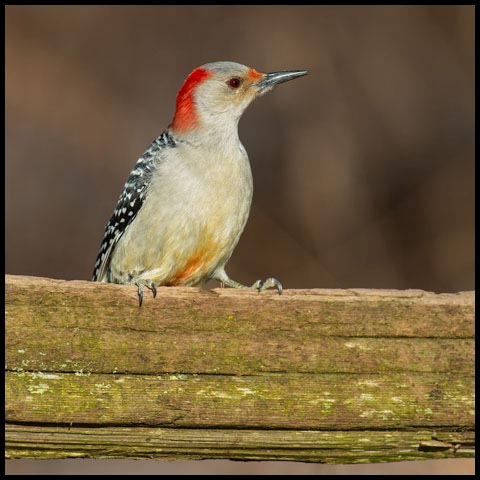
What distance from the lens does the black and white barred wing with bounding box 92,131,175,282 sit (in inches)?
160

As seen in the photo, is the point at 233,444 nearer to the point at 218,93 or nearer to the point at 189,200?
the point at 189,200

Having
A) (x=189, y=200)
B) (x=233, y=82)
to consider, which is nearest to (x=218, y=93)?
(x=233, y=82)

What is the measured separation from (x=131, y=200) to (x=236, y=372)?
1.71 meters

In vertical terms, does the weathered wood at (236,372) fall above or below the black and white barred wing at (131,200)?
below

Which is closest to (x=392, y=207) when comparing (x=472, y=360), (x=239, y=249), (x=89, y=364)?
(x=239, y=249)

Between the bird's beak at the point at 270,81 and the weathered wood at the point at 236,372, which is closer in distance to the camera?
the weathered wood at the point at 236,372

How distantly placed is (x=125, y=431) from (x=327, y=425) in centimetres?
56

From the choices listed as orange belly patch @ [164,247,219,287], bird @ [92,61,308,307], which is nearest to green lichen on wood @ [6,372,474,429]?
bird @ [92,61,308,307]

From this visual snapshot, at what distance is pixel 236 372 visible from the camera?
255 centimetres

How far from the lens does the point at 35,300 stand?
2.48 metres

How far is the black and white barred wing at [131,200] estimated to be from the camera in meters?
4.06

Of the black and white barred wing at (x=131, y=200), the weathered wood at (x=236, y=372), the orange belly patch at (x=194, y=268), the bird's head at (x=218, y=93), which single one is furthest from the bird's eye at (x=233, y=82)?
the weathered wood at (x=236, y=372)

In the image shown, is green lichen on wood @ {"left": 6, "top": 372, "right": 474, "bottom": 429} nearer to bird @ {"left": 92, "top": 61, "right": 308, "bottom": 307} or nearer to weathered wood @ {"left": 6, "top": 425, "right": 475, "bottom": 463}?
weathered wood @ {"left": 6, "top": 425, "right": 475, "bottom": 463}

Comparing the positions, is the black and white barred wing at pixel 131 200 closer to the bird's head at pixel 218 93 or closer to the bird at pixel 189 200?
the bird at pixel 189 200
